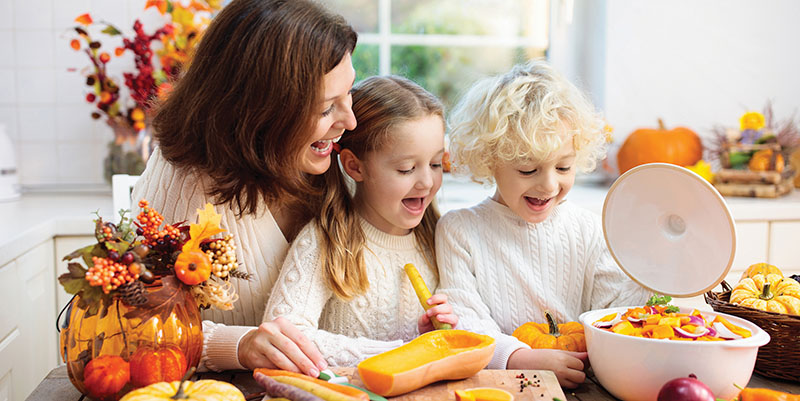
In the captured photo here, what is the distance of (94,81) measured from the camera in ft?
7.56

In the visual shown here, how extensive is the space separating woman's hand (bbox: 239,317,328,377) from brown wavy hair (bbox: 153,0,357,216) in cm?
30

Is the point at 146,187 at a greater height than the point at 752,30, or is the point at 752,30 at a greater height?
the point at 752,30

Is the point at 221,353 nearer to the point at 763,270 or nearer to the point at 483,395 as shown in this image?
the point at 483,395

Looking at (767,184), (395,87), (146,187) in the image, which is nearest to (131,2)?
(146,187)

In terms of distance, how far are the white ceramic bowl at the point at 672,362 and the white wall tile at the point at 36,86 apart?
226cm

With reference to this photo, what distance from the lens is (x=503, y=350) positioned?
1130 millimetres

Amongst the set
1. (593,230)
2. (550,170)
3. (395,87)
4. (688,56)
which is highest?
(688,56)

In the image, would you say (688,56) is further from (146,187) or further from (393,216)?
(146,187)

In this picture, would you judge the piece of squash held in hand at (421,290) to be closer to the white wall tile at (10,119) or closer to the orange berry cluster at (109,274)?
the orange berry cluster at (109,274)

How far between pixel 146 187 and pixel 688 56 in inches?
85.6

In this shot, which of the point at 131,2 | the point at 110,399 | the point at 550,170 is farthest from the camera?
the point at 131,2

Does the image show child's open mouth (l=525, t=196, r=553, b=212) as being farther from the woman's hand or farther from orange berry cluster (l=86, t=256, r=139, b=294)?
orange berry cluster (l=86, t=256, r=139, b=294)

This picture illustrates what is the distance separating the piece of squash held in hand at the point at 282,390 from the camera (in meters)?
0.84

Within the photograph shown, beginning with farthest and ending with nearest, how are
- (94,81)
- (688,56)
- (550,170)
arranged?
(688,56)
(94,81)
(550,170)
